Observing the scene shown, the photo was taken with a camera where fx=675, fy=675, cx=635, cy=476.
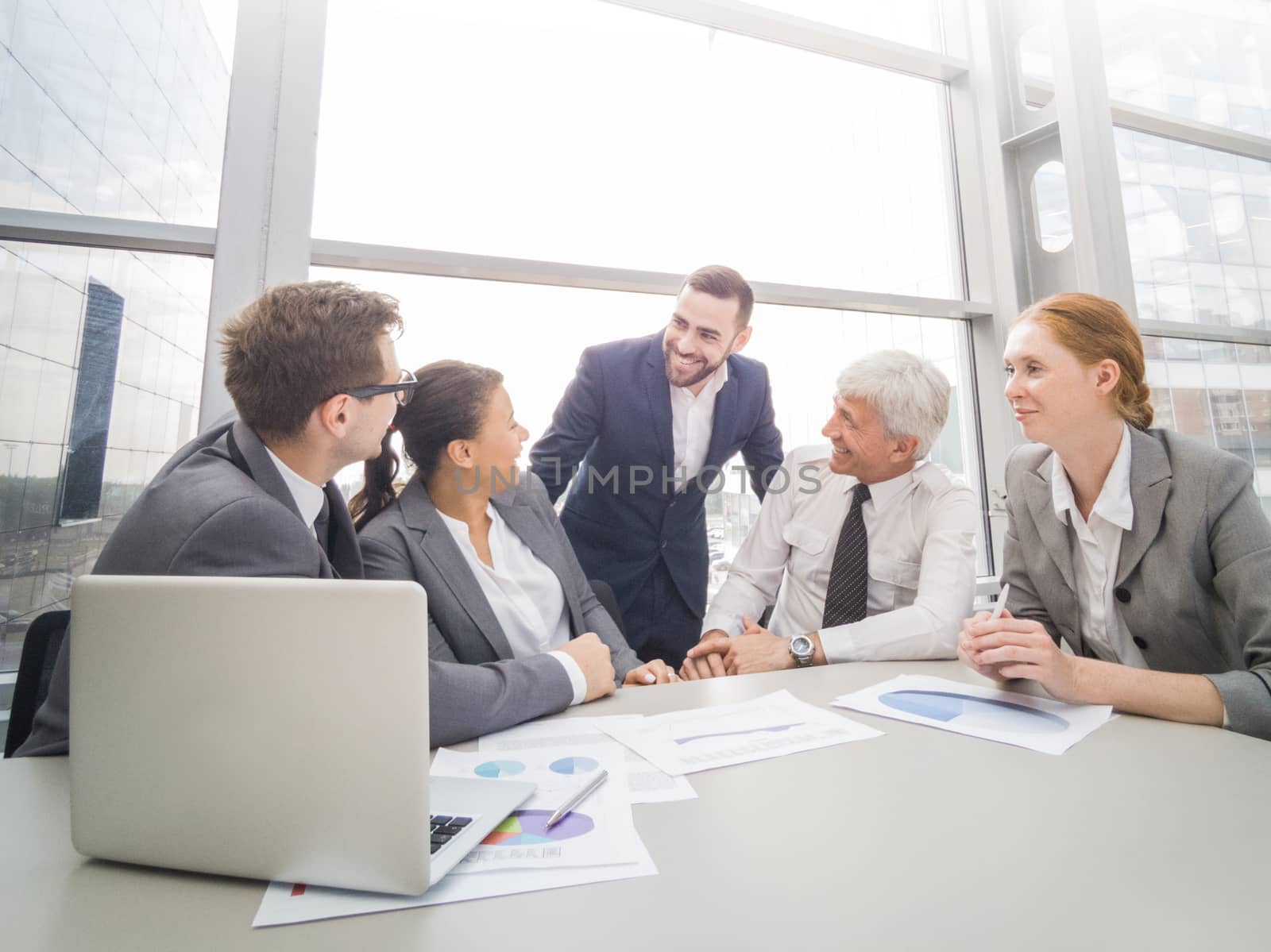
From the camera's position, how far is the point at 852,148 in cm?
303

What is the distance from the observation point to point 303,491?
125cm

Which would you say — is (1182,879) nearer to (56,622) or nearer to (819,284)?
(56,622)

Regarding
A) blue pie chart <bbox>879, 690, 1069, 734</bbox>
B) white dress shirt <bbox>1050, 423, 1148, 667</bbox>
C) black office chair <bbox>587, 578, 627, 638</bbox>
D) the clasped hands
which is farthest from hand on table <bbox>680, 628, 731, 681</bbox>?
white dress shirt <bbox>1050, 423, 1148, 667</bbox>

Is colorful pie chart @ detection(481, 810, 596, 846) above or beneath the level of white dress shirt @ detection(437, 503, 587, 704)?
beneath

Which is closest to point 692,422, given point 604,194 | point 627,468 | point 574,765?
point 627,468

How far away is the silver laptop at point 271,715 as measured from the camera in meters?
0.59

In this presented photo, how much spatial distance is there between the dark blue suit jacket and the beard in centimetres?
2

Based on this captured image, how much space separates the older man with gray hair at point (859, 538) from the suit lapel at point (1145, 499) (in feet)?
1.24

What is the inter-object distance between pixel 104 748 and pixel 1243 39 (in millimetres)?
4386

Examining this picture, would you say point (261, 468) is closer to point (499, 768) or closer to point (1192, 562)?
point (499, 768)

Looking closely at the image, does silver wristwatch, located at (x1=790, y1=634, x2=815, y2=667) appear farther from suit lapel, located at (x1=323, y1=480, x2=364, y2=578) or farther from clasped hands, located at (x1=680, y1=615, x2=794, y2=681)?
suit lapel, located at (x1=323, y1=480, x2=364, y2=578)

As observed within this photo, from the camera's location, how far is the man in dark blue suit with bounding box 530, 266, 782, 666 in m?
2.26

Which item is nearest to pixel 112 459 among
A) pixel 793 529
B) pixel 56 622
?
pixel 56 622

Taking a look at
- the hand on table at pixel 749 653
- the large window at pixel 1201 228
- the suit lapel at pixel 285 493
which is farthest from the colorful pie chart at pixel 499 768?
the large window at pixel 1201 228
